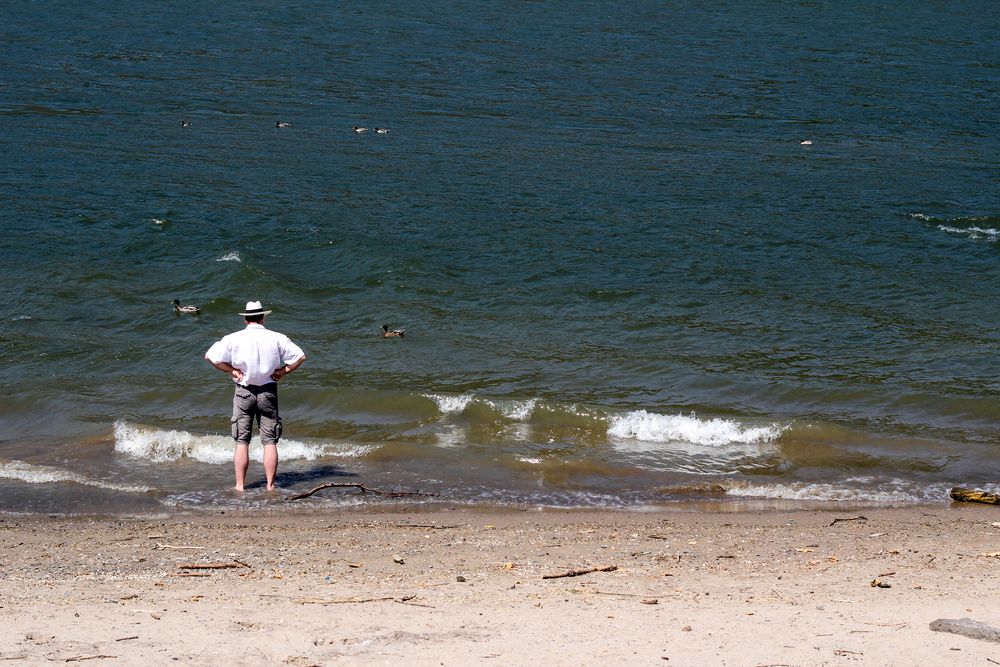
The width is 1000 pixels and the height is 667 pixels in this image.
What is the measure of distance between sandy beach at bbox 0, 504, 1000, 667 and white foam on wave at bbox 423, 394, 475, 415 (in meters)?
2.59

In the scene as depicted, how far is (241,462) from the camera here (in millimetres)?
9008

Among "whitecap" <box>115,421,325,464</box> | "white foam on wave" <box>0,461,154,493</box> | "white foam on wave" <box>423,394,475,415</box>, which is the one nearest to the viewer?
"white foam on wave" <box>0,461,154,493</box>

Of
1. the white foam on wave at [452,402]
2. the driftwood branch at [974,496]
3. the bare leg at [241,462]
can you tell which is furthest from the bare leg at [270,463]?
the driftwood branch at [974,496]

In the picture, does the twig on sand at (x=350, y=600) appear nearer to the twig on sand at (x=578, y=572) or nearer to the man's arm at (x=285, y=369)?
the twig on sand at (x=578, y=572)

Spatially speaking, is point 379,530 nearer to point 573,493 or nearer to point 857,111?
point 573,493

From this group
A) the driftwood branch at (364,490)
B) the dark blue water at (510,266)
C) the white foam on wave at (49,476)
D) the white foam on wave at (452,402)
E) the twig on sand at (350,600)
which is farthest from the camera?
the white foam on wave at (452,402)

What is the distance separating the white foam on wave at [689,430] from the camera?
34.9 ft

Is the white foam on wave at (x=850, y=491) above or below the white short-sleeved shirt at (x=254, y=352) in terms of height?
below

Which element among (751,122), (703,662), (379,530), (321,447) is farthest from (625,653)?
(751,122)

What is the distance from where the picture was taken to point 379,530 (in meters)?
8.07

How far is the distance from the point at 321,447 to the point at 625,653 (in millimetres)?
5393

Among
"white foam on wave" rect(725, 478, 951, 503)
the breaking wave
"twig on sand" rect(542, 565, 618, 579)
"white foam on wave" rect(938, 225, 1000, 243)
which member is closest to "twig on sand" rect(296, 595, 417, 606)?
"twig on sand" rect(542, 565, 618, 579)

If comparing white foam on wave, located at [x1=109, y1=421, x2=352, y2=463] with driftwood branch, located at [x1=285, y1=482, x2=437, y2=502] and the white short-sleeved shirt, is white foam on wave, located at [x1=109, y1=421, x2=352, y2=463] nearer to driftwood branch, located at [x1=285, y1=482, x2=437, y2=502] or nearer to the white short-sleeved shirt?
driftwood branch, located at [x1=285, y1=482, x2=437, y2=502]

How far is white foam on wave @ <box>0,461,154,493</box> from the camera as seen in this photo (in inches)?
363
